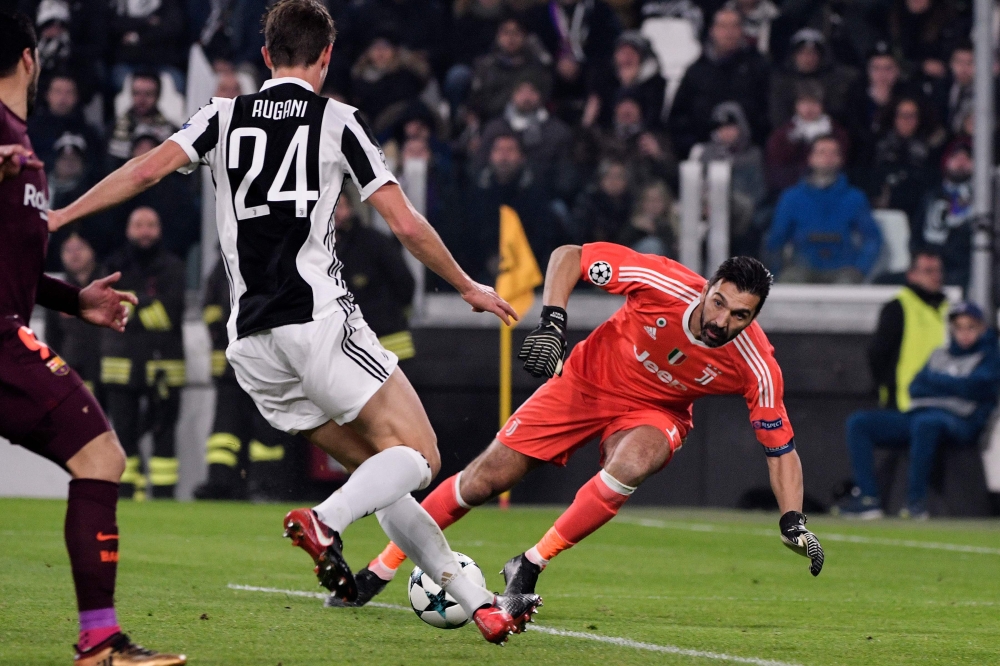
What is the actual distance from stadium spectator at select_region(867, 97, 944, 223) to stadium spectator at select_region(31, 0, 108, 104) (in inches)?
275

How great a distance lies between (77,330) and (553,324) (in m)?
7.91

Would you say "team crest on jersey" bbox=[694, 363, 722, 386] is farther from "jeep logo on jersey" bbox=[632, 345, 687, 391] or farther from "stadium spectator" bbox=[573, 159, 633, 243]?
"stadium spectator" bbox=[573, 159, 633, 243]

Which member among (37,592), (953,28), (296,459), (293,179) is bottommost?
(296,459)

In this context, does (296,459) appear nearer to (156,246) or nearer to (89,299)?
(156,246)

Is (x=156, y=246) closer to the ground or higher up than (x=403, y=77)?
closer to the ground

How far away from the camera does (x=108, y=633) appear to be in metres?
4.19

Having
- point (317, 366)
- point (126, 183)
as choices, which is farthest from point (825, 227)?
point (126, 183)

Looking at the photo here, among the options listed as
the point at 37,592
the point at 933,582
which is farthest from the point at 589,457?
the point at 37,592

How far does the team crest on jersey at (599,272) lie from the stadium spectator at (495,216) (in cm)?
641

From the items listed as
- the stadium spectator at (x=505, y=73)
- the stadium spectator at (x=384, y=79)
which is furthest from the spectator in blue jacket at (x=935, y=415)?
the stadium spectator at (x=384, y=79)

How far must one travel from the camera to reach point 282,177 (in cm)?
476

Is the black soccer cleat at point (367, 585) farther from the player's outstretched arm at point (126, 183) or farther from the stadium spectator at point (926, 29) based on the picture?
the stadium spectator at point (926, 29)

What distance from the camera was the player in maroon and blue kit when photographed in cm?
418

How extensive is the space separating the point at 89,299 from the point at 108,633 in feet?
3.33
